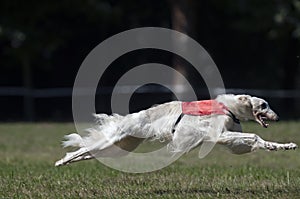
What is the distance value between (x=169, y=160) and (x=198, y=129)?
290 cm

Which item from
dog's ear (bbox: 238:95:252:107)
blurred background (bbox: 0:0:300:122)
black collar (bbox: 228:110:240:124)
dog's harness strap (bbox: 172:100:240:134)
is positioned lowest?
blurred background (bbox: 0:0:300:122)

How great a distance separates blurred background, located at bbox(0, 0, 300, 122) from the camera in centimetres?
2600

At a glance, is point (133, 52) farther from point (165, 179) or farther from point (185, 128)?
point (185, 128)

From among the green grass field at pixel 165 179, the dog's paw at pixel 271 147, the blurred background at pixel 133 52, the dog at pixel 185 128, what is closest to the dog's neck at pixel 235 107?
the dog at pixel 185 128

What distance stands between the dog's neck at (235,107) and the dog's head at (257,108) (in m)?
0.02

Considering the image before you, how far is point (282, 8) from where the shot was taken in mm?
26250

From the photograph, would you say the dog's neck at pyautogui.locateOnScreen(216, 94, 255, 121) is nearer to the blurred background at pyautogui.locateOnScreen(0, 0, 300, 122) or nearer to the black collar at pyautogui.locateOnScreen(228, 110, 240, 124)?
the black collar at pyautogui.locateOnScreen(228, 110, 240, 124)

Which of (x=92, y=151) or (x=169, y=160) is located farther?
(x=169, y=160)

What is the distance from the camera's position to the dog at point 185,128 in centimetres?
823

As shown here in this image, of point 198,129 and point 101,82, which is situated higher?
point 198,129

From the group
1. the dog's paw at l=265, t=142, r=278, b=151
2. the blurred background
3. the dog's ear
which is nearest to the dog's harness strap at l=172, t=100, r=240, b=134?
the dog's ear

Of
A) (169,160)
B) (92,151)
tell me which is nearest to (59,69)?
(169,160)

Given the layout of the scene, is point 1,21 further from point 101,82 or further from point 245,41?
point 245,41

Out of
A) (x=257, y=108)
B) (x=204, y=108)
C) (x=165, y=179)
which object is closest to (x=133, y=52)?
(x=165, y=179)
